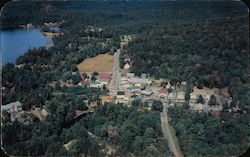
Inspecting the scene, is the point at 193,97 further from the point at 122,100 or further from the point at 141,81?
the point at 122,100

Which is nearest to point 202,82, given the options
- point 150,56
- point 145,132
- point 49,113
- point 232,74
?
point 232,74

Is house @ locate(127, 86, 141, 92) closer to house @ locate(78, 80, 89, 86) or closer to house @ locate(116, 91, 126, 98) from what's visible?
house @ locate(116, 91, 126, 98)

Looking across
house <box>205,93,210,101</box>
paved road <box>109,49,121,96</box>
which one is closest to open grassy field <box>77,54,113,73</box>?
paved road <box>109,49,121,96</box>

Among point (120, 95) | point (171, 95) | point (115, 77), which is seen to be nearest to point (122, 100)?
point (120, 95)

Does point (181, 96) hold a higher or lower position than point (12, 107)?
lower

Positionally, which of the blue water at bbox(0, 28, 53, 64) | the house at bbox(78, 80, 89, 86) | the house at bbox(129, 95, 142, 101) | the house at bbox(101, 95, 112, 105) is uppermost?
the blue water at bbox(0, 28, 53, 64)

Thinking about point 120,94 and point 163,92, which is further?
point 163,92
